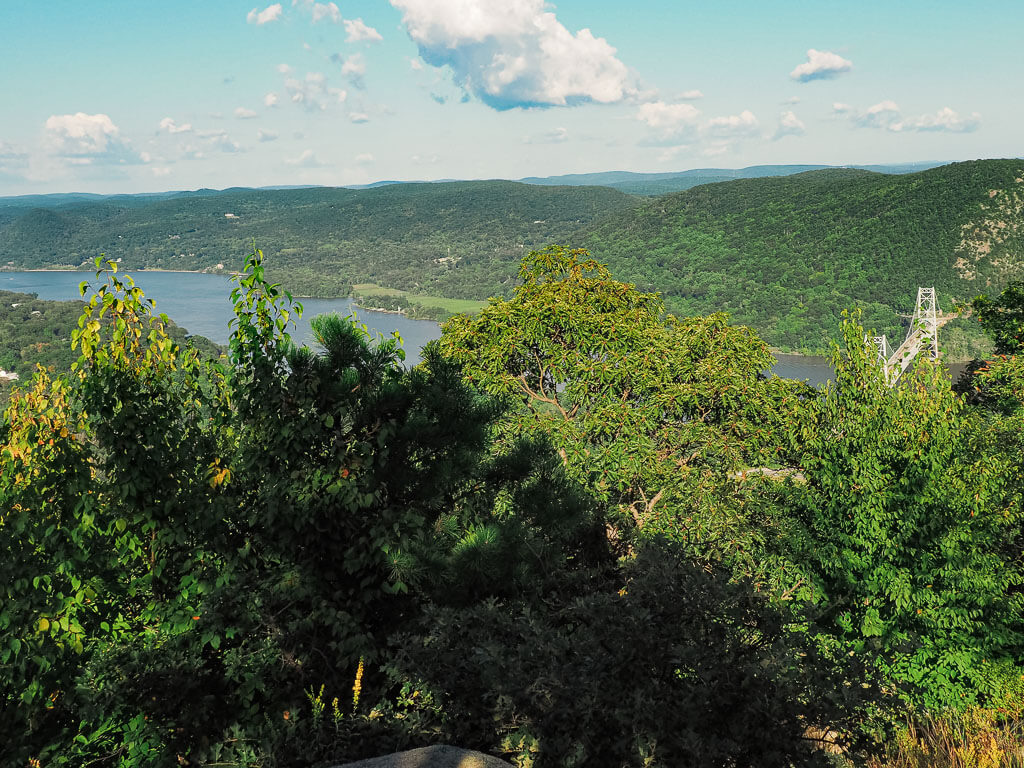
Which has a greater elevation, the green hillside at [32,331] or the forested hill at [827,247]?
the forested hill at [827,247]

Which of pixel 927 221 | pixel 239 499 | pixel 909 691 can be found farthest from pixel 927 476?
pixel 927 221

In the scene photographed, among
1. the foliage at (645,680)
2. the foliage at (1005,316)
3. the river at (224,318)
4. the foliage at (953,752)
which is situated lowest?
the river at (224,318)

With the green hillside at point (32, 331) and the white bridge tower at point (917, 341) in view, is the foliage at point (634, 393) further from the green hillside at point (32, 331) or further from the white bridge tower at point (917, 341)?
the green hillside at point (32, 331)

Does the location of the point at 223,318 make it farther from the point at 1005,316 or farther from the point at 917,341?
the point at 1005,316

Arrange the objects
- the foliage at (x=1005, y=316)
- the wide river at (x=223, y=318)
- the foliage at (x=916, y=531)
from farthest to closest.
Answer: the wide river at (x=223, y=318)
the foliage at (x=1005, y=316)
the foliage at (x=916, y=531)

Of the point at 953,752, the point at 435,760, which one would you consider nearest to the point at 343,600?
the point at 435,760

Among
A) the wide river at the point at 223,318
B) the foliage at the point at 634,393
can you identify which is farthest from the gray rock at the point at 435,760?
the wide river at the point at 223,318

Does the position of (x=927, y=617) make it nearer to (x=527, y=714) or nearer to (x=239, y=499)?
(x=527, y=714)
